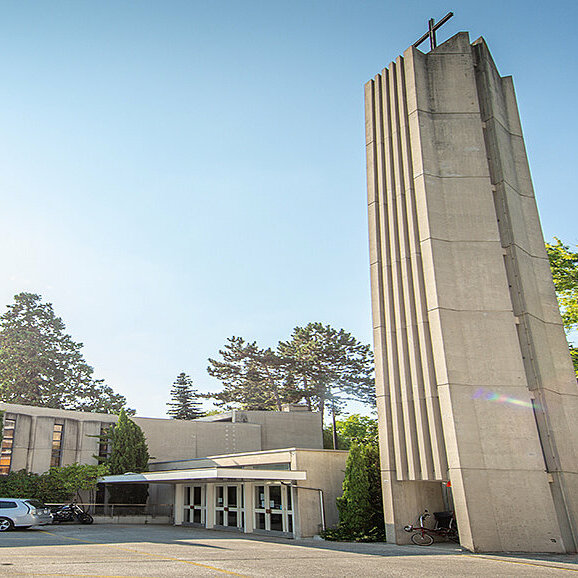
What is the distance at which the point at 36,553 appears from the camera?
518 inches

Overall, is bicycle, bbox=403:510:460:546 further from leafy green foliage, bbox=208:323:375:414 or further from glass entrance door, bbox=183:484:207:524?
leafy green foliage, bbox=208:323:375:414

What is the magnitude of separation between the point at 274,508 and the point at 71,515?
1214 cm

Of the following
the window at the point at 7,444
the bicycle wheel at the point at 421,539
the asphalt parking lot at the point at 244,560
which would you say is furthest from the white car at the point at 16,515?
the bicycle wheel at the point at 421,539

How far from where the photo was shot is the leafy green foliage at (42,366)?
53.3 m

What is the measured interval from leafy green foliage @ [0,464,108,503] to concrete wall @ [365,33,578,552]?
18.8 meters

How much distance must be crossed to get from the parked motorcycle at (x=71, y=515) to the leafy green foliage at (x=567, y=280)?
25.0 m

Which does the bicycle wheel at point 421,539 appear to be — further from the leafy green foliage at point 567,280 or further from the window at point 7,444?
the window at point 7,444

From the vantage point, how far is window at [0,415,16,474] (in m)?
30.4

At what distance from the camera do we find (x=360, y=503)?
1911cm

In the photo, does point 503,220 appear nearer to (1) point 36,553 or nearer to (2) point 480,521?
(2) point 480,521

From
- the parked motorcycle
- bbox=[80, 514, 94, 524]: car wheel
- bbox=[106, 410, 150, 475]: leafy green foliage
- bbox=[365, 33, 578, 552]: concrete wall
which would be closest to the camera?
bbox=[365, 33, 578, 552]: concrete wall

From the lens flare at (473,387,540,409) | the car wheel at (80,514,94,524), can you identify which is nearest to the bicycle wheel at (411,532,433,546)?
the lens flare at (473,387,540,409)

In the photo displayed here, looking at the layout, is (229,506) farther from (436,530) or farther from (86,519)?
(436,530)

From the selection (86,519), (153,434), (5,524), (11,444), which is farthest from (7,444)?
(5,524)
